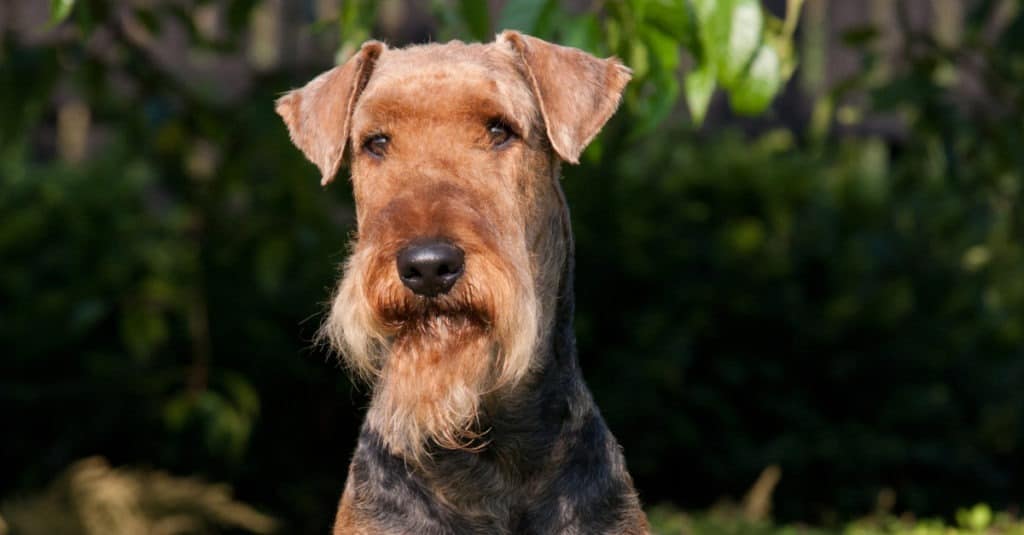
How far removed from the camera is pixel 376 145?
2.85 meters

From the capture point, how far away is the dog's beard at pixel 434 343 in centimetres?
261

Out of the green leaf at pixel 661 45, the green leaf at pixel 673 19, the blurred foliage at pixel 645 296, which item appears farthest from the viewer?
the blurred foliage at pixel 645 296

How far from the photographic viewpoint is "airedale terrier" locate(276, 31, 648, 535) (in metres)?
2.62

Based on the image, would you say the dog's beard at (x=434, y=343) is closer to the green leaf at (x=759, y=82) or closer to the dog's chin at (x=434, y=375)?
the dog's chin at (x=434, y=375)

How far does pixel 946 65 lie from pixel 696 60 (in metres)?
2.42

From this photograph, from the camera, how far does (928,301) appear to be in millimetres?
7465

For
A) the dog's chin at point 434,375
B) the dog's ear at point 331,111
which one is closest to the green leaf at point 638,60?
the dog's ear at point 331,111

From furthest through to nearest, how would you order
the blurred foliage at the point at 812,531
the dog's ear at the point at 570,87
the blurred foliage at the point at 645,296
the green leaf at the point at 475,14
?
the blurred foliage at the point at 645,296 < the blurred foliage at the point at 812,531 < the green leaf at the point at 475,14 < the dog's ear at the point at 570,87

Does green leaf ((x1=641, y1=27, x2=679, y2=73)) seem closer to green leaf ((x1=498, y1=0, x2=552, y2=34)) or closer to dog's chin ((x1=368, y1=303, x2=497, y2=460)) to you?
green leaf ((x1=498, y1=0, x2=552, y2=34))

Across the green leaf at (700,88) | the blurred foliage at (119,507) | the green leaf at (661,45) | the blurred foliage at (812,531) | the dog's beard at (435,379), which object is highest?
the green leaf at (661,45)

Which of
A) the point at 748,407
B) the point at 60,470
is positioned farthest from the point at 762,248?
the point at 60,470

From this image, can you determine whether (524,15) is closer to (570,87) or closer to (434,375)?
(570,87)

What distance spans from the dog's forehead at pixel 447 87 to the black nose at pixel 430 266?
0.36 metres

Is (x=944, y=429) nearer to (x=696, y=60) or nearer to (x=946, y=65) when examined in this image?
(x=946, y=65)
